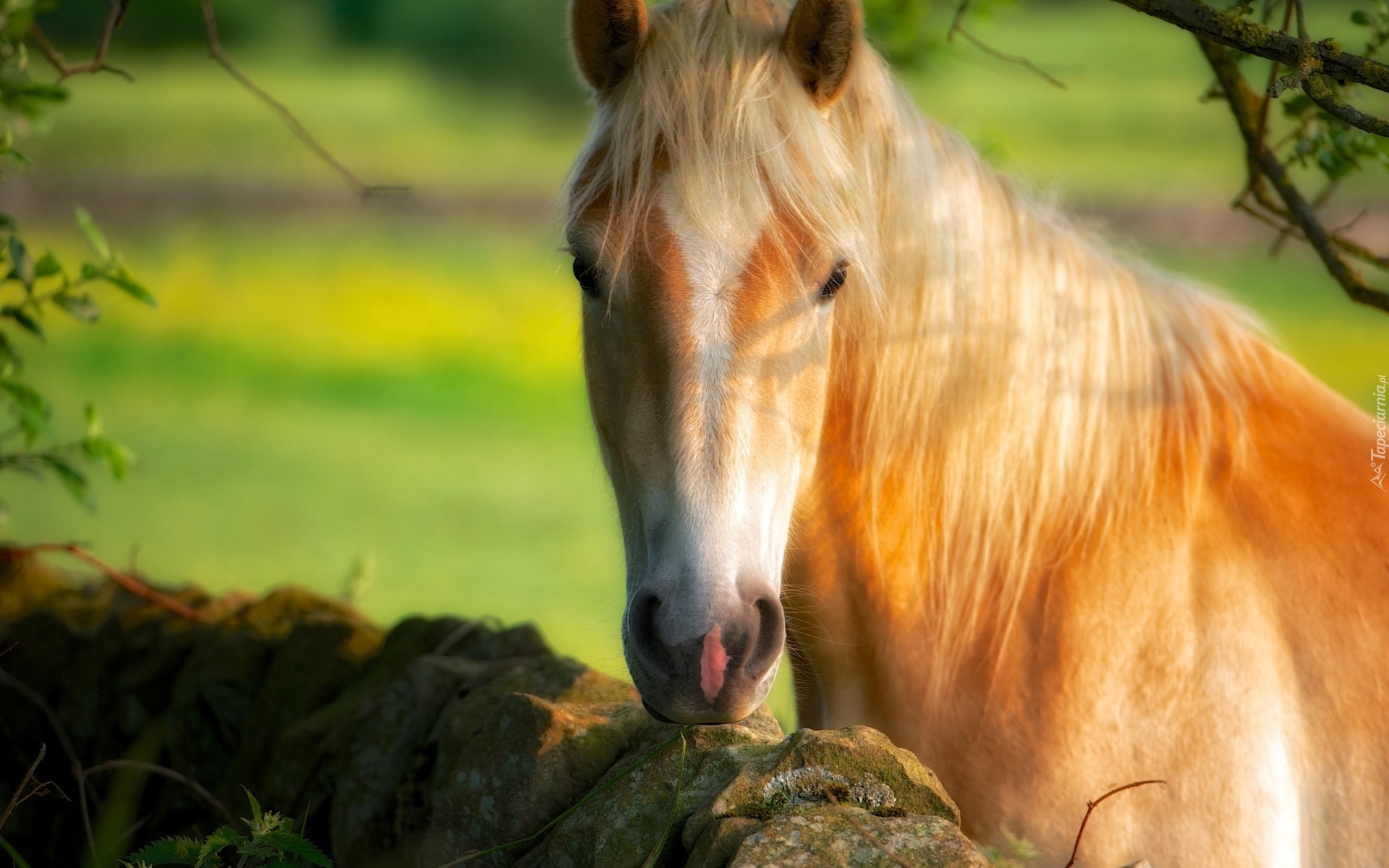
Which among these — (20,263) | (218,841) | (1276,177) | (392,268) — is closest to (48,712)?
(20,263)

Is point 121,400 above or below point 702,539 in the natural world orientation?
below

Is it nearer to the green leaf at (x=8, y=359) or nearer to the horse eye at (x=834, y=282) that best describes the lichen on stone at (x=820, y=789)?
the horse eye at (x=834, y=282)

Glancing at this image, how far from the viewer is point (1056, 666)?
1.71 metres

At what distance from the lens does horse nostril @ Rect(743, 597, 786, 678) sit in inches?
51.9

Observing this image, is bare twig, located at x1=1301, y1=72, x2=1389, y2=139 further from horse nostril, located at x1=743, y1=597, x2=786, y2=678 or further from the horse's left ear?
horse nostril, located at x1=743, y1=597, x2=786, y2=678

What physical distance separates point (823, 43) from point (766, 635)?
915mm

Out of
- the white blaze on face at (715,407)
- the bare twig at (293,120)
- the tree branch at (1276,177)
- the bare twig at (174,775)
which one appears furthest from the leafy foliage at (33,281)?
the tree branch at (1276,177)

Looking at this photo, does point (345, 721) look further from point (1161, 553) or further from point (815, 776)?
point (1161, 553)

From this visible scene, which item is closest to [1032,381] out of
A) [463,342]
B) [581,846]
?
[581,846]

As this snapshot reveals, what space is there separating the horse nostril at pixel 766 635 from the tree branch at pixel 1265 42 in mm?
965

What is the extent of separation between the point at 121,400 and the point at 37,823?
730 cm

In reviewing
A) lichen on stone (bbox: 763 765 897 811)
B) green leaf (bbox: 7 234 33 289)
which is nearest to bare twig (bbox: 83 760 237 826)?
green leaf (bbox: 7 234 33 289)

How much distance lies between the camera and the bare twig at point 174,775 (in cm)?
195

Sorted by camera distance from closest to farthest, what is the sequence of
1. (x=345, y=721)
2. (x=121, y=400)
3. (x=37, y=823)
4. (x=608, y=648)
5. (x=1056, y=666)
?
1. (x=1056, y=666)
2. (x=608, y=648)
3. (x=345, y=721)
4. (x=37, y=823)
5. (x=121, y=400)
